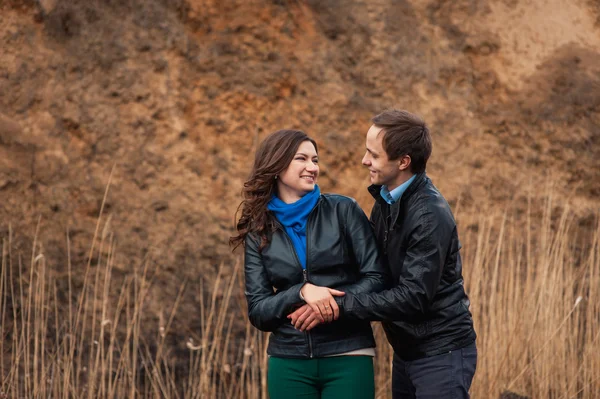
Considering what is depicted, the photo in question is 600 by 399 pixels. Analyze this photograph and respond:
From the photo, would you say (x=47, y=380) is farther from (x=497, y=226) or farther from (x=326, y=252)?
(x=497, y=226)

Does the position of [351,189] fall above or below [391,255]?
above

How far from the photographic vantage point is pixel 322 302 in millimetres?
2162

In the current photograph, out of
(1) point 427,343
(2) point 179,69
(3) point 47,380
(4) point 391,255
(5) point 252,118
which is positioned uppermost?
(2) point 179,69

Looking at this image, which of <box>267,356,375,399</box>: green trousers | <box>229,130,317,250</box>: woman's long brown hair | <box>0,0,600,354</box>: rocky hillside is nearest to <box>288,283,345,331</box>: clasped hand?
<box>267,356,375,399</box>: green trousers

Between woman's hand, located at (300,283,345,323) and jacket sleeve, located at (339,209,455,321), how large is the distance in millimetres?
30

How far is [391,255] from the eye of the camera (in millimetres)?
2287

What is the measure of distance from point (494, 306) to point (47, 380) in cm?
210

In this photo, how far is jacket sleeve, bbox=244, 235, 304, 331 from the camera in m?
2.21

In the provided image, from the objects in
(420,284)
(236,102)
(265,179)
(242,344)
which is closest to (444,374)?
(420,284)

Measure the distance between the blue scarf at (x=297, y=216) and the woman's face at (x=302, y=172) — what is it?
0.12ft

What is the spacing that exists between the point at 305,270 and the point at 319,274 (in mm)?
44

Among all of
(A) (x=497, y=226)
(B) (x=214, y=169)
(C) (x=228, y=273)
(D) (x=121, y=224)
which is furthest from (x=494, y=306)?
(D) (x=121, y=224)

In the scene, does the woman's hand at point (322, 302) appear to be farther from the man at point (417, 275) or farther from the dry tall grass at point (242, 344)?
the dry tall grass at point (242, 344)

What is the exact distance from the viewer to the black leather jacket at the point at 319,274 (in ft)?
7.33
